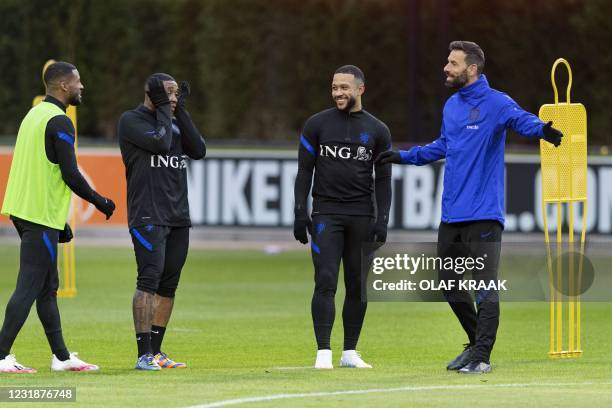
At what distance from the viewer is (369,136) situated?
12.9m

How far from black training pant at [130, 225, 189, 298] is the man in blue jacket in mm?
2030

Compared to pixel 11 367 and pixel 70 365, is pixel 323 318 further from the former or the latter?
pixel 11 367

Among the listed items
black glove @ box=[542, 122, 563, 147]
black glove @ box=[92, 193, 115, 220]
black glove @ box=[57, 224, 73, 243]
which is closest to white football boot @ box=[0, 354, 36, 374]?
black glove @ box=[57, 224, 73, 243]

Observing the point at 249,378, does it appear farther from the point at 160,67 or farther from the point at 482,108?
the point at 160,67

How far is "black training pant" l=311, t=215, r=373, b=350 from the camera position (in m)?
12.8

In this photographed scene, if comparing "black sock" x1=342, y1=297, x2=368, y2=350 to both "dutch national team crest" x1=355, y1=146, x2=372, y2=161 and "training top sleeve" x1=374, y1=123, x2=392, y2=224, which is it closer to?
"training top sleeve" x1=374, y1=123, x2=392, y2=224

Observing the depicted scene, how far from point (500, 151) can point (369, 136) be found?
1.06 meters

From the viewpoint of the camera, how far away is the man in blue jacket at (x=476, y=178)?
12.3 m

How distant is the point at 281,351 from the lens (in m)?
14.7

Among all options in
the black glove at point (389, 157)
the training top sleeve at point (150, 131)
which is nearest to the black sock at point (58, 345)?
the training top sleeve at point (150, 131)

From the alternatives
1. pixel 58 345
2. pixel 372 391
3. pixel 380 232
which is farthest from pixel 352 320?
pixel 58 345

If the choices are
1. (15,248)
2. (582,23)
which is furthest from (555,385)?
(582,23)

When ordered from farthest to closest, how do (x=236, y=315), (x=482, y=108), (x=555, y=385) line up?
(x=236, y=315) → (x=482, y=108) → (x=555, y=385)

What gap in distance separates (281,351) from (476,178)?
316cm
